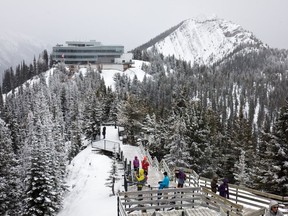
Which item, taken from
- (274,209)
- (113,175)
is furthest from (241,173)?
(274,209)

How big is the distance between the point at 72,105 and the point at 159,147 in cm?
6064

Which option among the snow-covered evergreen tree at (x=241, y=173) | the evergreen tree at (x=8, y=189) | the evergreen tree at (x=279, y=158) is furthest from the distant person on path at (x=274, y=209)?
the evergreen tree at (x=8, y=189)

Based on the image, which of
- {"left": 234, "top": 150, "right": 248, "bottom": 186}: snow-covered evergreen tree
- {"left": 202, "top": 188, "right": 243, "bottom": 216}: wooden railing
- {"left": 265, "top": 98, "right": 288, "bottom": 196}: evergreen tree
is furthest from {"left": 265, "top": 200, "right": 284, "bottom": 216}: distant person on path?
{"left": 234, "top": 150, "right": 248, "bottom": 186}: snow-covered evergreen tree

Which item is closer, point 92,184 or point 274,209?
point 274,209

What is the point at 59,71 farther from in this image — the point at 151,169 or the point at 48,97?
the point at 151,169

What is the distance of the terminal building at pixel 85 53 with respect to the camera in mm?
170125

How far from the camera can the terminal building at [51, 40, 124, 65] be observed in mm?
170125

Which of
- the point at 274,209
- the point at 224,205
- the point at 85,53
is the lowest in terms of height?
the point at 224,205

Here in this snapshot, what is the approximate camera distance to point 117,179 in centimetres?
2681

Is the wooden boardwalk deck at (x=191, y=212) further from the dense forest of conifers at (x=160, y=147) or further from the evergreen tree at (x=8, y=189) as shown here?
the evergreen tree at (x=8, y=189)

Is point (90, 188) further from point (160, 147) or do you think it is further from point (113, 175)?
point (160, 147)

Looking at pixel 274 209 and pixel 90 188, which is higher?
pixel 274 209

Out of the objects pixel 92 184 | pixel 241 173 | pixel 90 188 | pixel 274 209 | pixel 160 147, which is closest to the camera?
pixel 274 209

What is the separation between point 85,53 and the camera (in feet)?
566
